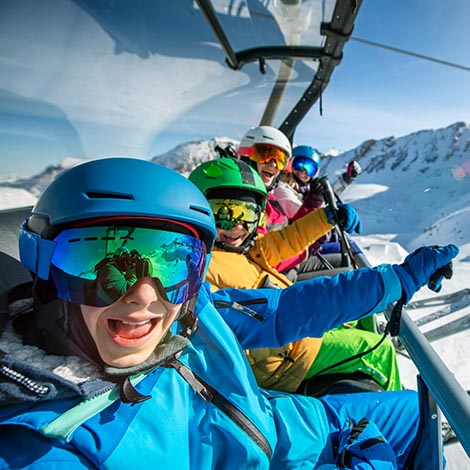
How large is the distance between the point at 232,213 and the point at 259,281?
1.27ft

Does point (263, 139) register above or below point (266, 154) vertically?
above

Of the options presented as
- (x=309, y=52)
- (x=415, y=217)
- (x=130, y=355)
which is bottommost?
(x=415, y=217)

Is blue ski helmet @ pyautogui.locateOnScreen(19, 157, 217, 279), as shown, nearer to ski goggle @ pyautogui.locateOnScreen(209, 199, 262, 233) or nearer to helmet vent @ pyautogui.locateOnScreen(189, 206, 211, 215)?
helmet vent @ pyautogui.locateOnScreen(189, 206, 211, 215)

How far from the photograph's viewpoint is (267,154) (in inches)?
119

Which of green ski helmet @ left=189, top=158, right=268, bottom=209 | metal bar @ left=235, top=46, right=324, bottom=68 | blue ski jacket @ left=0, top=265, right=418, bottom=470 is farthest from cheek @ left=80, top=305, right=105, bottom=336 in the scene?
metal bar @ left=235, top=46, right=324, bottom=68

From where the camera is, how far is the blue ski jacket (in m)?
0.58

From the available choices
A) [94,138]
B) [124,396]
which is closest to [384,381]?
[124,396]

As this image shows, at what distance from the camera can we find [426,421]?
42.9 inches

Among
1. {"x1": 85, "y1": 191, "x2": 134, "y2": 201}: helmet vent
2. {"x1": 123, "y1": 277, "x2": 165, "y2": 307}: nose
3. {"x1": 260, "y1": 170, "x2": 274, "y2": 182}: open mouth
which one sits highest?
{"x1": 85, "y1": 191, "x2": 134, "y2": 201}: helmet vent

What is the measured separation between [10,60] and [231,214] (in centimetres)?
175

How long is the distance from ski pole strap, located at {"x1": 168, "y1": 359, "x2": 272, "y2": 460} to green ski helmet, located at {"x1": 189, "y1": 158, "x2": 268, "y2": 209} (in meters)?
1.02

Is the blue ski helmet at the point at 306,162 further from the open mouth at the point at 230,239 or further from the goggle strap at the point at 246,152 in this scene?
the open mouth at the point at 230,239

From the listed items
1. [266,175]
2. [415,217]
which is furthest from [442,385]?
[415,217]

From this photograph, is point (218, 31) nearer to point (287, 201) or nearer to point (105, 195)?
point (287, 201)
